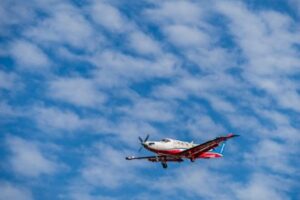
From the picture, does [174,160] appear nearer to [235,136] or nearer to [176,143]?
[176,143]

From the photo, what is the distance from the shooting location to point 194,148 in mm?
194375

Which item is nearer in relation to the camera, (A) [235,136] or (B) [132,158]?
(A) [235,136]

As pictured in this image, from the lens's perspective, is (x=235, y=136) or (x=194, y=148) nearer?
(x=235, y=136)

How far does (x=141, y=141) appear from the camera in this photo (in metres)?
194

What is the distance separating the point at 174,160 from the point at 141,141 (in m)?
8.63

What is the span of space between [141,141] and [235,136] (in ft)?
74.0

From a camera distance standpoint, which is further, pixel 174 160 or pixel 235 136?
pixel 174 160

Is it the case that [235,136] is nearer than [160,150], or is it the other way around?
[235,136]

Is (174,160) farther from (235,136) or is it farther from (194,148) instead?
(235,136)

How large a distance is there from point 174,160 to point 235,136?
2047 cm

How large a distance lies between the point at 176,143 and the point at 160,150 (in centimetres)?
406

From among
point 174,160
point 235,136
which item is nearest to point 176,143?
point 174,160

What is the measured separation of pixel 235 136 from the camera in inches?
7106

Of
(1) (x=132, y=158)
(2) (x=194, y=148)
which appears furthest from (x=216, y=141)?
(1) (x=132, y=158)
